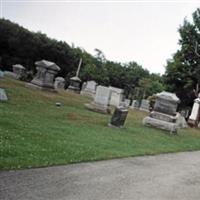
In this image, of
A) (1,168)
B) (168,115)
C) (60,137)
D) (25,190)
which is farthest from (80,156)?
(168,115)

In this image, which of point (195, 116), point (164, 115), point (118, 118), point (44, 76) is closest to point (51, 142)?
point (118, 118)

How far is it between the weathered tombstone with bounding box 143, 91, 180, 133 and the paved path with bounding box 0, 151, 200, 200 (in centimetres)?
1140

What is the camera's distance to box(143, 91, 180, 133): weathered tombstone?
22281mm

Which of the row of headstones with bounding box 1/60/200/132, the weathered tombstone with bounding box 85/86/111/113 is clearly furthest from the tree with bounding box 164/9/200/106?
the weathered tombstone with bounding box 85/86/111/113

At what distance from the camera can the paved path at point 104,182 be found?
6324 millimetres

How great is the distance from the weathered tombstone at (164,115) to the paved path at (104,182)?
1140 cm

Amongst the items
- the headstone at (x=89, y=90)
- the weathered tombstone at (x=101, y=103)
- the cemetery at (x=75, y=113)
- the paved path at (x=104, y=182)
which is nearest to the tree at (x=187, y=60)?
the cemetery at (x=75, y=113)

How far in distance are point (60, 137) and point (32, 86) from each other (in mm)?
16171

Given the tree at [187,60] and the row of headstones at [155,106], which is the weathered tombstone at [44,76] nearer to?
the row of headstones at [155,106]

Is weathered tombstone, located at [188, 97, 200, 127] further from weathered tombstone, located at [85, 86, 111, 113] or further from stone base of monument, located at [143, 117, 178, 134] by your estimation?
weathered tombstone, located at [85, 86, 111, 113]

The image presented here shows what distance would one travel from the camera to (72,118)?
55.2 feet

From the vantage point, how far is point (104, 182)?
25.2 feet

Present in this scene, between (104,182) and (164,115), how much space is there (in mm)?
15932

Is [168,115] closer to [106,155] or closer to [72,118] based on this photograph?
[72,118]
